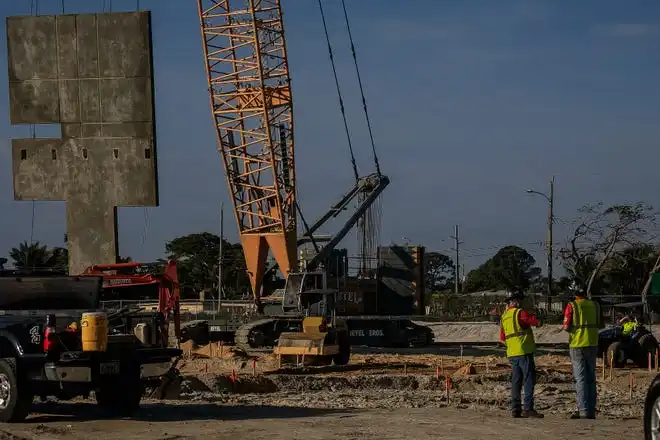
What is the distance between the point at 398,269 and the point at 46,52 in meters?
21.5

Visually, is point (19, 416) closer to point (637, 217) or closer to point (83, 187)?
point (83, 187)

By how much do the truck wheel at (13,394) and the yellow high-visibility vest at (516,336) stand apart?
563 centimetres

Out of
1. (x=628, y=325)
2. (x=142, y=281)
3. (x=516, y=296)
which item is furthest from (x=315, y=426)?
(x=628, y=325)

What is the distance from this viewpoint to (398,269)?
43.8m

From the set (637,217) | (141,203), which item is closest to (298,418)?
(141,203)

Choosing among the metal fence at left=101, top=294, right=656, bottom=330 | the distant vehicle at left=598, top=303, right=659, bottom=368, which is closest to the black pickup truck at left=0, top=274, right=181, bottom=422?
the distant vehicle at left=598, top=303, right=659, bottom=368

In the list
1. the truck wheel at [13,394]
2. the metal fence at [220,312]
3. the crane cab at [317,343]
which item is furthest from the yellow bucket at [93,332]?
the metal fence at [220,312]

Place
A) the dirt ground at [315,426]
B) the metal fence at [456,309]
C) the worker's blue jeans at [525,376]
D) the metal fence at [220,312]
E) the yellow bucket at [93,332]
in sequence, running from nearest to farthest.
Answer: the dirt ground at [315,426], the yellow bucket at [93,332], the worker's blue jeans at [525,376], the metal fence at [456,309], the metal fence at [220,312]

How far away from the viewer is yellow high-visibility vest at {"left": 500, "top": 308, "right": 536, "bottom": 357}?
13453mm

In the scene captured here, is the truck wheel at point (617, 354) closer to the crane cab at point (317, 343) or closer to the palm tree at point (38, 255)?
the crane cab at point (317, 343)

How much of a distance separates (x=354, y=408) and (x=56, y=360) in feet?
14.2

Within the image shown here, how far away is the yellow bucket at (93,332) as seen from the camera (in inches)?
502

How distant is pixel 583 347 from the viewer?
13398 mm

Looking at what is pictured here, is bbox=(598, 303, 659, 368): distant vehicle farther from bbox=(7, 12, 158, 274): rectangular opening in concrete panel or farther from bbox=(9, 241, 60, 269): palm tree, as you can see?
bbox=(9, 241, 60, 269): palm tree
